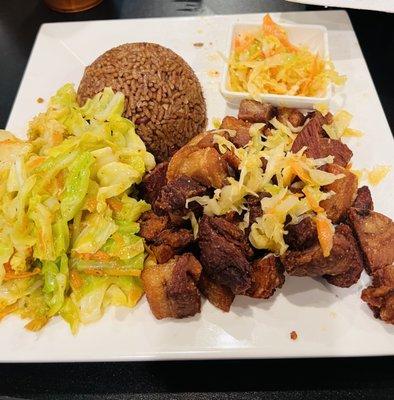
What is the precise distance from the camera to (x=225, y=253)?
1619 mm

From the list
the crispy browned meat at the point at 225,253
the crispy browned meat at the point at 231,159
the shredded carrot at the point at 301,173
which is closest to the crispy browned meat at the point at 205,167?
the crispy browned meat at the point at 231,159

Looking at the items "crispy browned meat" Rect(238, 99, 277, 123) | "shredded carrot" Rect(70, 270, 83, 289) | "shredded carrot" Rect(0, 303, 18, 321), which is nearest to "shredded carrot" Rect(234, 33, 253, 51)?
"crispy browned meat" Rect(238, 99, 277, 123)

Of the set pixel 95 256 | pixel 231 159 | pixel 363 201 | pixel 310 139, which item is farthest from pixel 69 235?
pixel 363 201

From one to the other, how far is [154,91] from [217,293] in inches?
41.4

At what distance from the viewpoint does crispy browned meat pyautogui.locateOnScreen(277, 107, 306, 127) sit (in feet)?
6.99

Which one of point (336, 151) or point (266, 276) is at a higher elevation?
point (336, 151)

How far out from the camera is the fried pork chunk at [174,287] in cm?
163

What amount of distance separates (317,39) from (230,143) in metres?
1.06

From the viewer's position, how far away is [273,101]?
2254 mm

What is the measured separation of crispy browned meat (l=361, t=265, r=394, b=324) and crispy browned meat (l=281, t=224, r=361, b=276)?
98mm

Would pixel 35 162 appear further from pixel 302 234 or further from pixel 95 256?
pixel 302 234

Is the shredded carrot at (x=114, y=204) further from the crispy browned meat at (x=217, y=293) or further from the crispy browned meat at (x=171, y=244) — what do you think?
the crispy browned meat at (x=217, y=293)

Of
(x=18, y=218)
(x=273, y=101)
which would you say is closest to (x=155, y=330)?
(x=18, y=218)

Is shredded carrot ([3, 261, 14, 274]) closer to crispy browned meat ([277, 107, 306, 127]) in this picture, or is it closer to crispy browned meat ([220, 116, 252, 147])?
crispy browned meat ([220, 116, 252, 147])
